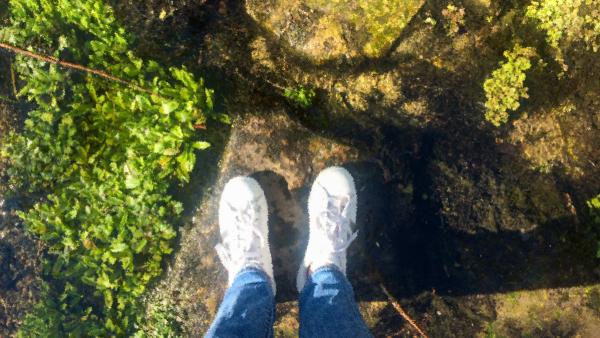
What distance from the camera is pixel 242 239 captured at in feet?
13.0

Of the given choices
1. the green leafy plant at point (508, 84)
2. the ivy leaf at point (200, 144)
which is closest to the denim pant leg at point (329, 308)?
the ivy leaf at point (200, 144)

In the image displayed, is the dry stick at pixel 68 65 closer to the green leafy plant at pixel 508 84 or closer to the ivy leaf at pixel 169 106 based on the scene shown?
the ivy leaf at pixel 169 106

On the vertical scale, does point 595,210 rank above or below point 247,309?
above

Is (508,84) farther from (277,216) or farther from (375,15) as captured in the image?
(277,216)

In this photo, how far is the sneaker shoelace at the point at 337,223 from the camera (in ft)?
12.9

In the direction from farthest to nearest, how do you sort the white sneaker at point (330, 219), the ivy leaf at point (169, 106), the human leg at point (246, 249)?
the white sneaker at point (330, 219), the ivy leaf at point (169, 106), the human leg at point (246, 249)

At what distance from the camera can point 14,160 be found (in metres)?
4.13

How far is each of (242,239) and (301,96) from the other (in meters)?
1.39

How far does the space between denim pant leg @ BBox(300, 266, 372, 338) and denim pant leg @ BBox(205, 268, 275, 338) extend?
0.91ft

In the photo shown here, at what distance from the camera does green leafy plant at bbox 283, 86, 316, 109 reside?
4086 mm

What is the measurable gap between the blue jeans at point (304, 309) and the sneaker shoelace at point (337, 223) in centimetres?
23

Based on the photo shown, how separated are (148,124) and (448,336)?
11.1ft

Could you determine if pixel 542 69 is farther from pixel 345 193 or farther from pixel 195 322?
pixel 195 322

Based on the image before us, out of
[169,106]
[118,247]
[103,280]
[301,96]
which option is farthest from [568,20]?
[103,280]
